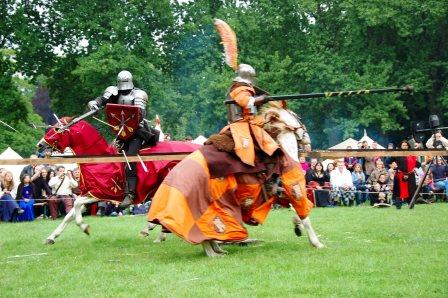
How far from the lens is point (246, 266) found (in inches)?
349

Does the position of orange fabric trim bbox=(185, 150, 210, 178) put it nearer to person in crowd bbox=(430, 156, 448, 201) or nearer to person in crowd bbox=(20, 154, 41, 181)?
person in crowd bbox=(20, 154, 41, 181)

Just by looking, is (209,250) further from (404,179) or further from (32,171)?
(32,171)

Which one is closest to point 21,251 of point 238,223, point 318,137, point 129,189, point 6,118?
point 129,189

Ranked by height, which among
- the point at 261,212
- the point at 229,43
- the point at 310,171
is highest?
the point at 229,43

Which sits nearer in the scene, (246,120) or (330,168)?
(246,120)

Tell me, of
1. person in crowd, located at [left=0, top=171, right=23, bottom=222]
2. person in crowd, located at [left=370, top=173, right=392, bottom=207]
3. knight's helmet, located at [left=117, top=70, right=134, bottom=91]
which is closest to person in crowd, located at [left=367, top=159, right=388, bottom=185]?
person in crowd, located at [left=370, top=173, right=392, bottom=207]

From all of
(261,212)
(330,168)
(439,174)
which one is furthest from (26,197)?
(261,212)

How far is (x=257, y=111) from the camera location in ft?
34.7

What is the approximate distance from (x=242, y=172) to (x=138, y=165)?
7.88 ft

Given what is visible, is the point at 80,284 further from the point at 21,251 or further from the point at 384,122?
the point at 384,122

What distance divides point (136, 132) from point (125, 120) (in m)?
0.26

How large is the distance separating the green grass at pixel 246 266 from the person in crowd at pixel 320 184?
8.26 m

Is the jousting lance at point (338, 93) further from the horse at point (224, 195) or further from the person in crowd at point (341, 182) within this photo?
the person in crowd at point (341, 182)

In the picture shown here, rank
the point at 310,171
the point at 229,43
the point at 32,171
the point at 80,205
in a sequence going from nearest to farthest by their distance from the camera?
1. the point at 229,43
2. the point at 80,205
3. the point at 32,171
4. the point at 310,171
